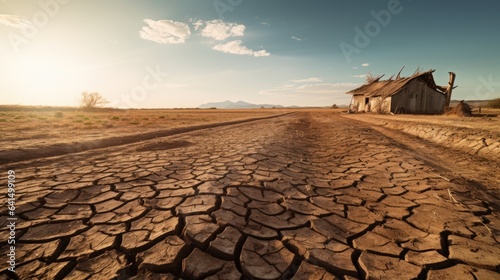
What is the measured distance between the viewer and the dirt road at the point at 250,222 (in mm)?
1523

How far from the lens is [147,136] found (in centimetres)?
742

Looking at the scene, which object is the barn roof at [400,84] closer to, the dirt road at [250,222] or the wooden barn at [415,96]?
the wooden barn at [415,96]

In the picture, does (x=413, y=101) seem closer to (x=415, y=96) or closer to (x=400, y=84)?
(x=415, y=96)

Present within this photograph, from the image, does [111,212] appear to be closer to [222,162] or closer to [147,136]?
[222,162]

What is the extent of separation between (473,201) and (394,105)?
1748cm

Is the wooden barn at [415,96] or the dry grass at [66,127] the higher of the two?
the wooden barn at [415,96]

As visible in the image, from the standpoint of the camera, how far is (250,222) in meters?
2.09

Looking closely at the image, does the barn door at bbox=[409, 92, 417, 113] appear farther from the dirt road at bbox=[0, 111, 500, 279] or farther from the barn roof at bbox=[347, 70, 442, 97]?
the dirt road at bbox=[0, 111, 500, 279]

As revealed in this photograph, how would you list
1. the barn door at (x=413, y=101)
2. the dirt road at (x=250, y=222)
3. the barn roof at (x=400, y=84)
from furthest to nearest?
the barn door at (x=413, y=101), the barn roof at (x=400, y=84), the dirt road at (x=250, y=222)

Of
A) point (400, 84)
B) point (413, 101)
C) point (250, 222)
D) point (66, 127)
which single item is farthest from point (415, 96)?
point (66, 127)

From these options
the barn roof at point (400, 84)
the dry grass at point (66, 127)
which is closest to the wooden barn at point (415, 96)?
the barn roof at point (400, 84)

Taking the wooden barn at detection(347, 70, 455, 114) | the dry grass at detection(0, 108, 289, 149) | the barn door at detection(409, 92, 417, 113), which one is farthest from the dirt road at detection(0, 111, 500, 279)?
the barn door at detection(409, 92, 417, 113)

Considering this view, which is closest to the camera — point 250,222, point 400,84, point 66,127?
point 250,222

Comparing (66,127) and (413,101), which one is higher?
(413,101)
